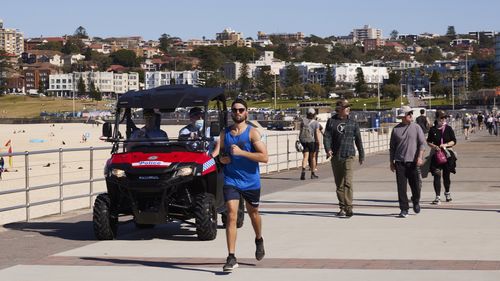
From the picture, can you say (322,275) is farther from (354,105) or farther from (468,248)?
(354,105)

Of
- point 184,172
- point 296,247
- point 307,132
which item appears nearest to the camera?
point 296,247

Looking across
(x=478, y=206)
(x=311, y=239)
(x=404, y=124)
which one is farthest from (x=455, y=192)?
(x=311, y=239)

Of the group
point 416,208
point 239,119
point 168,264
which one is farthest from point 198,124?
point 416,208

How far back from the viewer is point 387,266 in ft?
A: 35.5

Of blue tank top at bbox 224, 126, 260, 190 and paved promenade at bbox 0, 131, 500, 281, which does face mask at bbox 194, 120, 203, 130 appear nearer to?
paved promenade at bbox 0, 131, 500, 281

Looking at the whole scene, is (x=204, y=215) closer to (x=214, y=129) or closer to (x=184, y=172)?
(x=184, y=172)

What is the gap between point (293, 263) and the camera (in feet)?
36.5

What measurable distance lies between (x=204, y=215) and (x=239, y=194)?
2095 mm

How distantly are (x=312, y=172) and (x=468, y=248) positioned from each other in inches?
514

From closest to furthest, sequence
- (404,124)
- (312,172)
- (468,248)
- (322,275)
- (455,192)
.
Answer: (322,275) < (468,248) < (404,124) < (455,192) < (312,172)

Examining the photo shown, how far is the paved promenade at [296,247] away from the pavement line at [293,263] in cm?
1

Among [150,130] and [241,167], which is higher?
[150,130]

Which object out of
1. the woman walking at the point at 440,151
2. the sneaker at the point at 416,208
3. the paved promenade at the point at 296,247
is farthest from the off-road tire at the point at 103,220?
the woman walking at the point at 440,151

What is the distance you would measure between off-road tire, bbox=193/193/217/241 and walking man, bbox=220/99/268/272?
6.47 ft
